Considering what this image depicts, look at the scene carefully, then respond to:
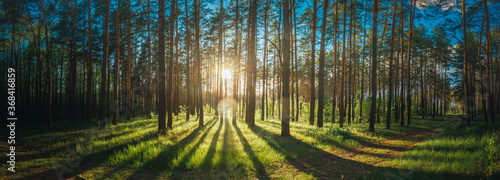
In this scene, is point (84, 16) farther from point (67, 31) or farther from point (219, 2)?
point (219, 2)

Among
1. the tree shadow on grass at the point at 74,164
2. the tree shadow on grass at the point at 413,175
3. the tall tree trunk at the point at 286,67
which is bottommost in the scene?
the tree shadow on grass at the point at 74,164

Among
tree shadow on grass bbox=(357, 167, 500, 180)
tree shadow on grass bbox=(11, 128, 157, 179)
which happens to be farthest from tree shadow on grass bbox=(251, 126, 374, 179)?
tree shadow on grass bbox=(11, 128, 157, 179)

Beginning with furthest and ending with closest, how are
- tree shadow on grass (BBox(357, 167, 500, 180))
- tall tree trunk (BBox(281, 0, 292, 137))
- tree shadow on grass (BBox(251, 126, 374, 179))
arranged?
tall tree trunk (BBox(281, 0, 292, 137)) < tree shadow on grass (BBox(251, 126, 374, 179)) < tree shadow on grass (BBox(357, 167, 500, 180))

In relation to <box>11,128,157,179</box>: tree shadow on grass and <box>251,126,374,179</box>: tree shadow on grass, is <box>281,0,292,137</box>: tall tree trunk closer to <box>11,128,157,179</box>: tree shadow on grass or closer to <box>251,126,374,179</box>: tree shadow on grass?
<box>251,126,374,179</box>: tree shadow on grass

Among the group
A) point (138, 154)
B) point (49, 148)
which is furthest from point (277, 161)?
point (49, 148)

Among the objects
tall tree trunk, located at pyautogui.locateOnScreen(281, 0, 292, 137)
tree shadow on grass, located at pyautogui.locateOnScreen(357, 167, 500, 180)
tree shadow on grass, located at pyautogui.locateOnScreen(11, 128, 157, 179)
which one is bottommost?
tree shadow on grass, located at pyautogui.locateOnScreen(11, 128, 157, 179)

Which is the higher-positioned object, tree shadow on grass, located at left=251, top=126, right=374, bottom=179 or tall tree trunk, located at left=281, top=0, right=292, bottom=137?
tall tree trunk, located at left=281, top=0, right=292, bottom=137

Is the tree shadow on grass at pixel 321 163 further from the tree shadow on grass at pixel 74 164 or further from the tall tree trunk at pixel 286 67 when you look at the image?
the tree shadow on grass at pixel 74 164

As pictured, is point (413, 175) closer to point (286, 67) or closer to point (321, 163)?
point (321, 163)

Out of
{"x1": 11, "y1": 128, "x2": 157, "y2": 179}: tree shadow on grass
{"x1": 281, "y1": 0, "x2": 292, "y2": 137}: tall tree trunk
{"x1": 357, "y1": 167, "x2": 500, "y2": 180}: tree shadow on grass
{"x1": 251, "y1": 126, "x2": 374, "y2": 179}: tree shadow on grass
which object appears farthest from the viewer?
{"x1": 281, "y1": 0, "x2": 292, "y2": 137}: tall tree trunk

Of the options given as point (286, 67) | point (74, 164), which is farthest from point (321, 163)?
point (74, 164)

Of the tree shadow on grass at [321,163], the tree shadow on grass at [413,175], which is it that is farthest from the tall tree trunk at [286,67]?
the tree shadow on grass at [413,175]

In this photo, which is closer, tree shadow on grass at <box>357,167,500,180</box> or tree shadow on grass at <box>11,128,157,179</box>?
tree shadow on grass at <box>357,167,500,180</box>

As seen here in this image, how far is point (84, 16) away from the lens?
18.5 m
